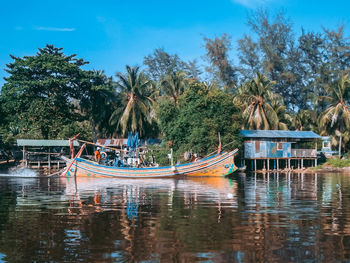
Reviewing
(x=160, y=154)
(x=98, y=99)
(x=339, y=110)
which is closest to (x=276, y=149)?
(x=339, y=110)

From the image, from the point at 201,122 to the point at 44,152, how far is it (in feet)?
55.8

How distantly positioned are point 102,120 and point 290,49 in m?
35.1

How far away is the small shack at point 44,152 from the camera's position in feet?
150

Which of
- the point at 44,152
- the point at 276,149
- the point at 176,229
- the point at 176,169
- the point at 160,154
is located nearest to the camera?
the point at 176,229

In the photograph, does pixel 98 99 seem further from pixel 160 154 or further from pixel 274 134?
pixel 274 134

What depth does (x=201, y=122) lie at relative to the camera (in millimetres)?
45062

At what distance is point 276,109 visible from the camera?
5925 centimetres

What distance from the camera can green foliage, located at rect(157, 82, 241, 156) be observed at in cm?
4434

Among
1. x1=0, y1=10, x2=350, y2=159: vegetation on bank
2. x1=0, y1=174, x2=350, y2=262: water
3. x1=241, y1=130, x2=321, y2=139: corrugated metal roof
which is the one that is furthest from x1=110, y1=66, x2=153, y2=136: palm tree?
x1=0, y1=174, x2=350, y2=262: water

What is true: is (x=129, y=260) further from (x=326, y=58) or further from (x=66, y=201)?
(x=326, y=58)

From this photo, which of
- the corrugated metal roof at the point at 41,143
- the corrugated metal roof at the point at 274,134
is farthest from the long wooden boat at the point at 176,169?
the corrugated metal roof at the point at 274,134

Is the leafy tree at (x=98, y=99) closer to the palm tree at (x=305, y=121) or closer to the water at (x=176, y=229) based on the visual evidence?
the palm tree at (x=305, y=121)

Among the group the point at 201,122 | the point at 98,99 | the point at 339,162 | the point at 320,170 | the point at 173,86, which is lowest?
the point at 320,170

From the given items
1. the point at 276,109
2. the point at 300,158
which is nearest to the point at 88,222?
the point at 300,158
